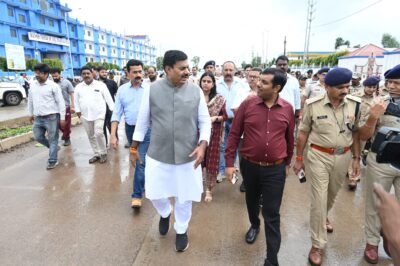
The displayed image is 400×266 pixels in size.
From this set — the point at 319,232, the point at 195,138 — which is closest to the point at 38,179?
the point at 195,138

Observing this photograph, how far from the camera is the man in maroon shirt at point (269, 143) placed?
8.25 ft

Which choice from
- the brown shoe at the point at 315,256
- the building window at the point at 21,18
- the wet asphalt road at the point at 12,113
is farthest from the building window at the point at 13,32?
→ the brown shoe at the point at 315,256

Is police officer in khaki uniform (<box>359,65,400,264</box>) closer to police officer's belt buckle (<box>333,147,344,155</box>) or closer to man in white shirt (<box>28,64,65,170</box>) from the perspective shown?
police officer's belt buckle (<box>333,147,344,155</box>)

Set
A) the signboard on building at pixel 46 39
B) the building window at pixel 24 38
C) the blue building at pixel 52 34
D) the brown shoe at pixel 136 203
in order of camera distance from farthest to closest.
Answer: the building window at pixel 24 38 → the signboard on building at pixel 46 39 → the blue building at pixel 52 34 → the brown shoe at pixel 136 203

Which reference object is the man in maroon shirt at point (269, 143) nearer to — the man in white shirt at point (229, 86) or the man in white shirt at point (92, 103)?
the man in white shirt at point (229, 86)

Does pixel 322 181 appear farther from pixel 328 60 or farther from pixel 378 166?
pixel 328 60

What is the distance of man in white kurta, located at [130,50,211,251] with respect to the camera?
2.70 m

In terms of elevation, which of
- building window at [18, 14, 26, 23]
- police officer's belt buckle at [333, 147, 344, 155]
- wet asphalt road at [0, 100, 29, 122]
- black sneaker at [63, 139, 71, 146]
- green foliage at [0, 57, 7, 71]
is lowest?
black sneaker at [63, 139, 71, 146]

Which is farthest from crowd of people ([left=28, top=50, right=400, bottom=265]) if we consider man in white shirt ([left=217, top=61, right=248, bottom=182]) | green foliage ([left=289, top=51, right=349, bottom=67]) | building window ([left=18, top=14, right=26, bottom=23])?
building window ([left=18, top=14, right=26, bottom=23])

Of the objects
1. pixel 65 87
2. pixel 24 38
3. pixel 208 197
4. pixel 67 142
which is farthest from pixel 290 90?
pixel 24 38

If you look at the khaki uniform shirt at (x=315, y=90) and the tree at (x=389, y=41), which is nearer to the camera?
the khaki uniform shirt at (x=315, y=90)

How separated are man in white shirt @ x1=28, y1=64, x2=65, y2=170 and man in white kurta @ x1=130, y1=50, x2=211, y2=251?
10.5 feet

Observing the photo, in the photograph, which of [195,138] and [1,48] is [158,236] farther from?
[1,48]

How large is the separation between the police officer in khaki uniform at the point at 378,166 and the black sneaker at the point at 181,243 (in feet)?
5.72
